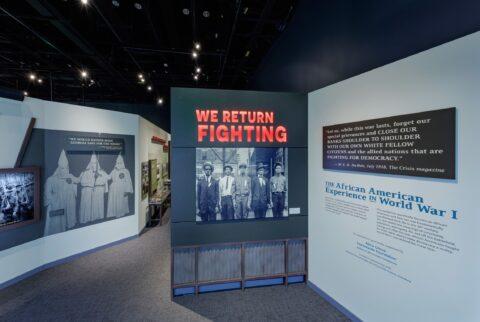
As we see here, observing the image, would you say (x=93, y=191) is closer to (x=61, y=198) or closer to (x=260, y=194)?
(x=61, y=198)

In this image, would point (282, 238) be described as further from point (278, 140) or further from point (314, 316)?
point (278, 140)

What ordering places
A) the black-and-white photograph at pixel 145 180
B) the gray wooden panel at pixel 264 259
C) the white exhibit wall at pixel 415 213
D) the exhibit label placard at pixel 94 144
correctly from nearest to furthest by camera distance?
the white exhibit wall at pixel 415 213 < the gray wooden panel at pixel 264 259 < the exhibit label placard at pixel 94 144 < the black-and-white photograph at pixel 145 180

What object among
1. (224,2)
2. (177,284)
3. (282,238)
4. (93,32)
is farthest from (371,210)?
(93,32)

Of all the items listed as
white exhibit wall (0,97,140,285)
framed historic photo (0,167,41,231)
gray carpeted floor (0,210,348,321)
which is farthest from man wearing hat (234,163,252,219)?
framed historic photo (0,167,41,231)

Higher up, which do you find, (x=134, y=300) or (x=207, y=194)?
(x=207, y=194)

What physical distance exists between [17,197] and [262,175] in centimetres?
407

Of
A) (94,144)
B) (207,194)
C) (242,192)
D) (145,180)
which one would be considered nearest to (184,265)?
(207,194)

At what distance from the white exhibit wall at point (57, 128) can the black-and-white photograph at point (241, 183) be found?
120 inches

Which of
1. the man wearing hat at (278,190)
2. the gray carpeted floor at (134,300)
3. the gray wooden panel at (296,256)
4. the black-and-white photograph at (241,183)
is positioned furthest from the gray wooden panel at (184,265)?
the gray wooden panel at (296,256)

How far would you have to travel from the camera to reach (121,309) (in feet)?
10.8

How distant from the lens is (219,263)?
3707mm

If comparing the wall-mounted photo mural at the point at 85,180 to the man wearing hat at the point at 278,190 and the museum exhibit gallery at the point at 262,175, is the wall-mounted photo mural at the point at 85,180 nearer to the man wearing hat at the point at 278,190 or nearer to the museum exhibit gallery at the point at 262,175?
the museum exhibit gallery at the point at 262,175

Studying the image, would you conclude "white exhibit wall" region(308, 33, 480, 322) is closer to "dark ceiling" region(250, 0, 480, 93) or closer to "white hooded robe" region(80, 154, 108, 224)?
"dark ceiling" region(250, 0, 480, 93)

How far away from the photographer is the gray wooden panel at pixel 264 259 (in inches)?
149
